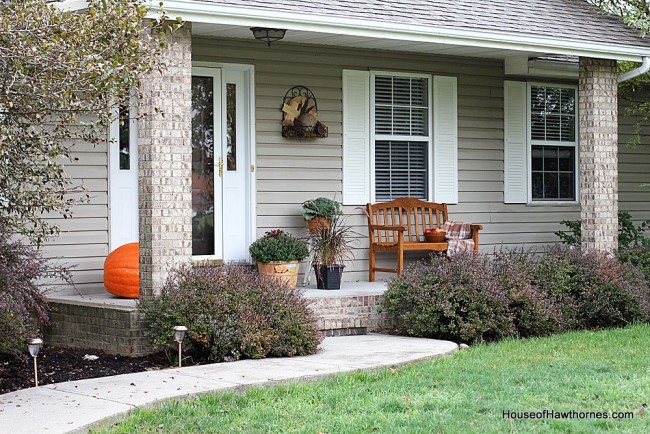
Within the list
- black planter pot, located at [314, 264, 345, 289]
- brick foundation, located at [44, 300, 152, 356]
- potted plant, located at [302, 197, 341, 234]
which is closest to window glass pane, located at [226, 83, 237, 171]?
potted plant, located at [302, 197, 341, 234]

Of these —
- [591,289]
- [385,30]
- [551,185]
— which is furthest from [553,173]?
[385,30]

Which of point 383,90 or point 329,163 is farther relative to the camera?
point 383,90

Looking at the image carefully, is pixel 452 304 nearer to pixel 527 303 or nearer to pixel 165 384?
pixel 527 303

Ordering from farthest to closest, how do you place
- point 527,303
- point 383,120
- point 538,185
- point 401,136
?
1. point 538,185
2. point 401,136
3. point 383,120
4. point 527,303

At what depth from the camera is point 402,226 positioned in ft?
36.9

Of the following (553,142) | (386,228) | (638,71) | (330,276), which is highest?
(638,71)

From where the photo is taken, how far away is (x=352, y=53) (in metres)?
11.8

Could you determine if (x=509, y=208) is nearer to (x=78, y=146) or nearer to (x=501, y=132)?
(x=501, y=132)

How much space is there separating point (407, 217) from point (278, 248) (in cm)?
205

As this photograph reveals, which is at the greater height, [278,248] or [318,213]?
[318,213]

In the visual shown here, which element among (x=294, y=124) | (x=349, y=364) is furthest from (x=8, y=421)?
(x=294, y=124)

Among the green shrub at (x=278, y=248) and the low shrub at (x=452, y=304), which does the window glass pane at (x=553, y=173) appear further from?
the green shrub at (x=278, y=248)

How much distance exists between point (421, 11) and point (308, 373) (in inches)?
179

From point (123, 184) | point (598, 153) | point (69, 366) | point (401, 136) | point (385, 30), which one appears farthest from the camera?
point (401, 136)
